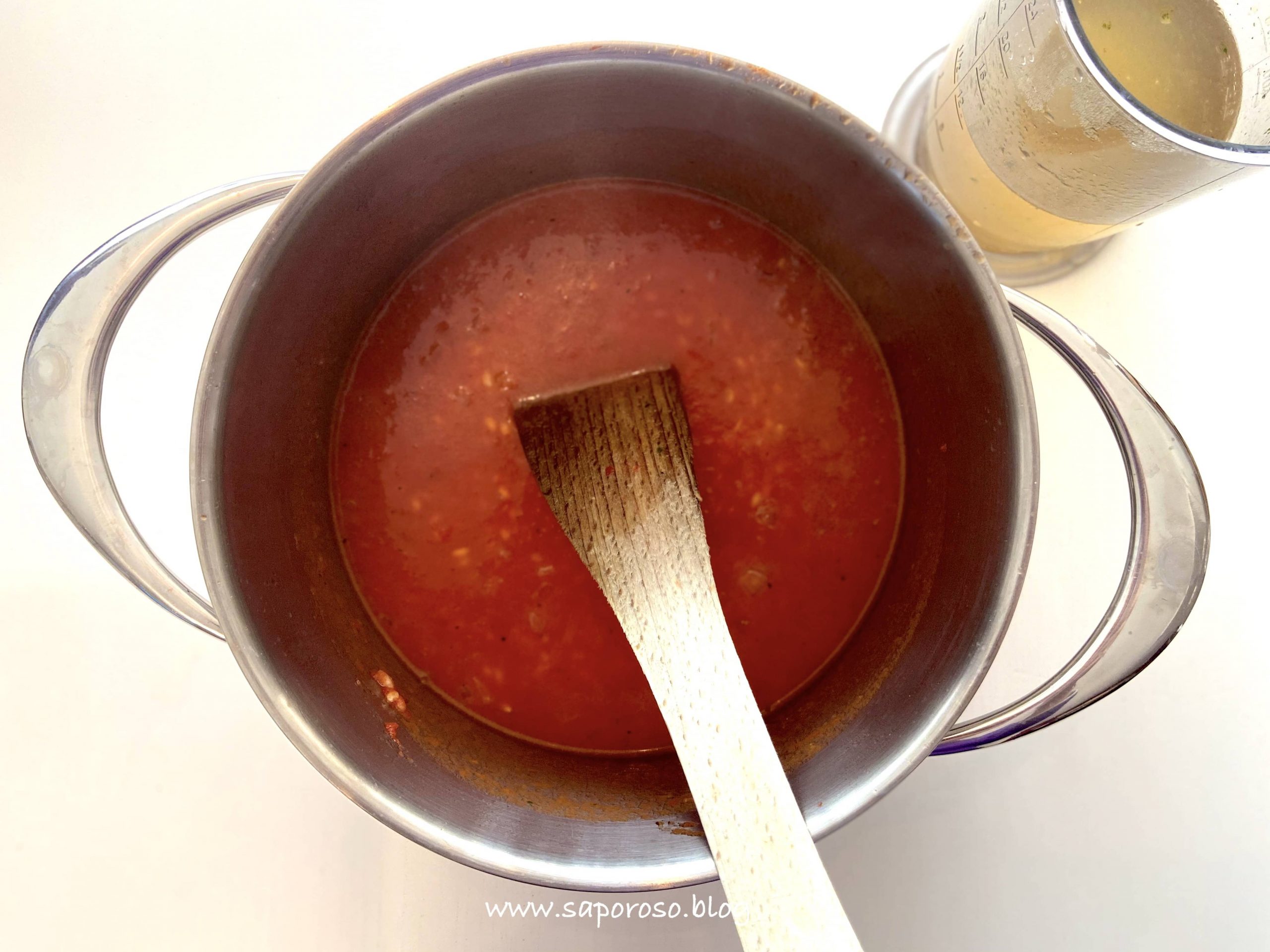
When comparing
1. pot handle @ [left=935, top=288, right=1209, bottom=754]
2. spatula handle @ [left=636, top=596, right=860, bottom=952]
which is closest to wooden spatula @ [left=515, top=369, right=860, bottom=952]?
spatula handle @ [left=636, top=596, right=860, bottom=952]

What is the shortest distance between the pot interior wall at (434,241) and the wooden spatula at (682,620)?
0.21ft

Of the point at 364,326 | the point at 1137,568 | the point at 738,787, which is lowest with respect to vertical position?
the point at 738,787

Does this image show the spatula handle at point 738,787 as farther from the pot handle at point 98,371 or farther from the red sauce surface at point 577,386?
the pot handle at point 98,371

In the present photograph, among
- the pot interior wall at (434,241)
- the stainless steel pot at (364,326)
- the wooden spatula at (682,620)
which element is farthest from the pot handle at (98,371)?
the wooden spatula at (682,620)

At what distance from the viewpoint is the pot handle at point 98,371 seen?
29.8 inches

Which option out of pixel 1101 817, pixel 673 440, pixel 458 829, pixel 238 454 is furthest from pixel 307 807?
pixel 1101 817


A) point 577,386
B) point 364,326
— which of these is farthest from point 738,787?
point 364,326

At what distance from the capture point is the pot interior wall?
65 centimetres

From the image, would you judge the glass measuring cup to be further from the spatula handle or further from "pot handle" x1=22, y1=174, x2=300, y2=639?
"pot handle" x1=22, y1=174, x2=300, y2=639

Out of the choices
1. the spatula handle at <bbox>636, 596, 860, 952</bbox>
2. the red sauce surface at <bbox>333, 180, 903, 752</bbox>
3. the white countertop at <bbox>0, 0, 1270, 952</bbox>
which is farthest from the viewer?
the white countertop at <bbox>0, 0, 1270, 952</bbox>

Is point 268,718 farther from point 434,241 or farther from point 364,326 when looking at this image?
point 434,241

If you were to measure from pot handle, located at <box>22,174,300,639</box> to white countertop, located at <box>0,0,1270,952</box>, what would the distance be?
212 millimetres

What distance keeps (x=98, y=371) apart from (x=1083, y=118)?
2.99 feet

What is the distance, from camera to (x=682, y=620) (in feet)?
2.39
